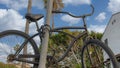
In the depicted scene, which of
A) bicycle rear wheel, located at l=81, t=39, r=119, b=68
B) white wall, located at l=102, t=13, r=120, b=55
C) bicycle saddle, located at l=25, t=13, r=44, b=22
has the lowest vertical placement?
bicycle rear wheel, located at l=81, t=39, r=119, b=68

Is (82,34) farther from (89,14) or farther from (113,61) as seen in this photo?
(113,61)

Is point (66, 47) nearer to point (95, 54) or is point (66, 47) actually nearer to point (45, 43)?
point (95, 54)

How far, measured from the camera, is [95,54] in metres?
4.18

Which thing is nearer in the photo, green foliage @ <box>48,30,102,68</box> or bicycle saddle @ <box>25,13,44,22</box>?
bicycle saddle @ <box>25,13,44,22</box>

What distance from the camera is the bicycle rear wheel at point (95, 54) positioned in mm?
3835

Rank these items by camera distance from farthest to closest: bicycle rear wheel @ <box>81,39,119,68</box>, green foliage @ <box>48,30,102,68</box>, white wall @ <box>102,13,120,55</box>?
white wall @ <box>102,13,120,55</box>, green foliage @ <box>48,30,102,68</box>, bicycle rear wheel @ <box>81,39,119,68</box>

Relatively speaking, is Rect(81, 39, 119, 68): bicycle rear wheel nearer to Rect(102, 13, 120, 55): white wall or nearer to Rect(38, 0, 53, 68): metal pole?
Rect(38, 0, 53, 68): metal pole

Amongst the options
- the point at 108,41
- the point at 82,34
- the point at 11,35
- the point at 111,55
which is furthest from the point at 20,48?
→ the point at 108,41

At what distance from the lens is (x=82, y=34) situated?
14.2 feet

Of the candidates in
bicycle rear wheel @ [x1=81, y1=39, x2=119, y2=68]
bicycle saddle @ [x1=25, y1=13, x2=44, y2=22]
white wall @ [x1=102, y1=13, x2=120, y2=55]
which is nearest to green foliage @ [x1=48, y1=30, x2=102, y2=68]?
bicycle rear wheel @ [x1=81, y1=39, x2=119, y2=68]

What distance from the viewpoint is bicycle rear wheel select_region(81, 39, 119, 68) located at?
12.6 ft

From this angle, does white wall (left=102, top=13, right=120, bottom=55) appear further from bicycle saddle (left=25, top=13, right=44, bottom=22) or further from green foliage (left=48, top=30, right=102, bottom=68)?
bicycle saddle (left=25, top=13, right=44, bottom=22)

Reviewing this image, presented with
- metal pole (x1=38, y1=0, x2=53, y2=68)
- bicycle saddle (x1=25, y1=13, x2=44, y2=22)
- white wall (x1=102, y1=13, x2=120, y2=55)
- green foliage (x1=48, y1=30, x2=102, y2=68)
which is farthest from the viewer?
white wall (x1=102, y1=13, x2=120, y2=55)

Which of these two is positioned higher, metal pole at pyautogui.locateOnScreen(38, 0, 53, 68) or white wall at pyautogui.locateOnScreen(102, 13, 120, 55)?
white wall at pyautogui.locateOnScreen(102, 13, 120, 55)
